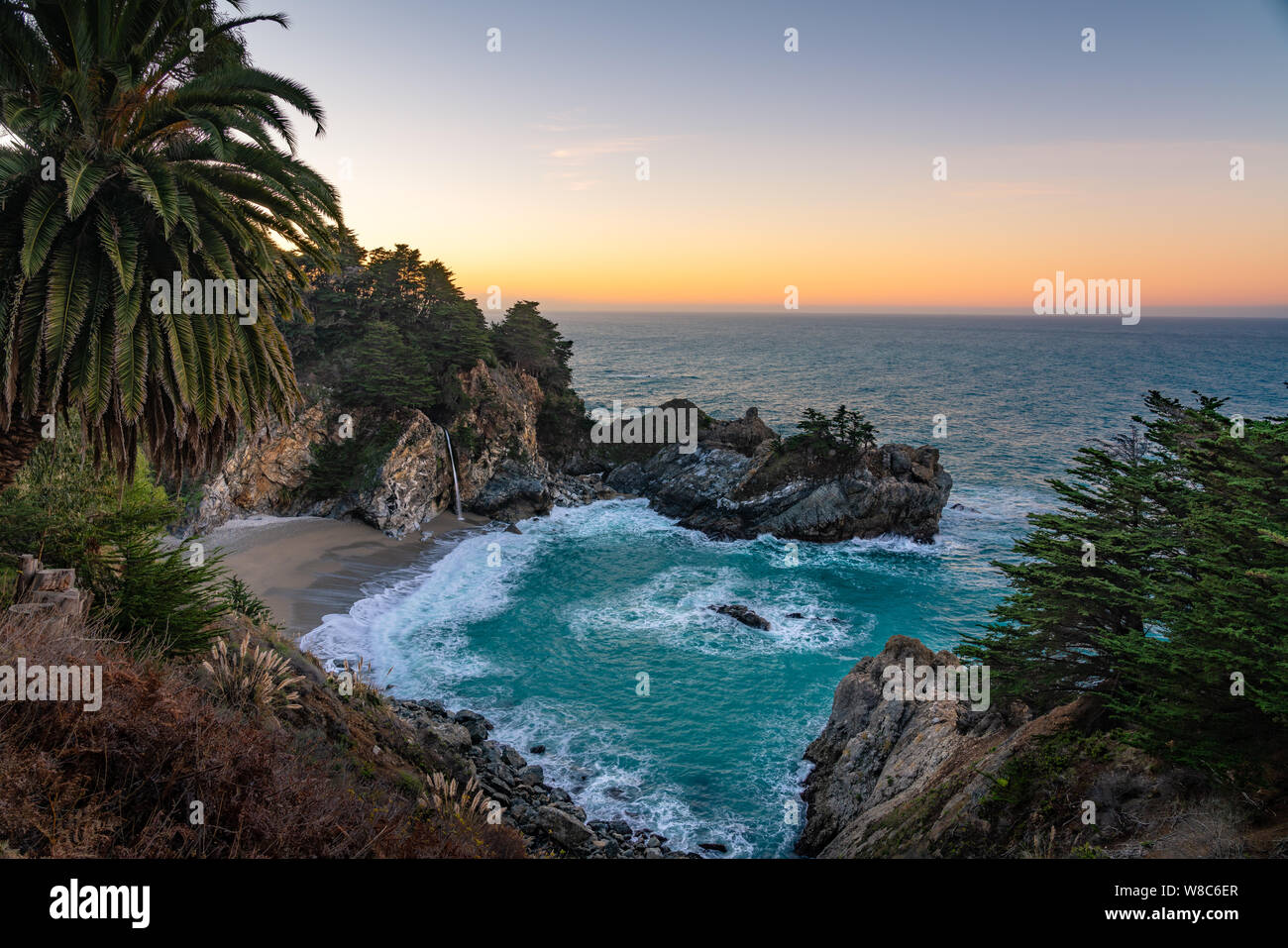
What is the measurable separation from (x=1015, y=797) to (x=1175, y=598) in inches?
167

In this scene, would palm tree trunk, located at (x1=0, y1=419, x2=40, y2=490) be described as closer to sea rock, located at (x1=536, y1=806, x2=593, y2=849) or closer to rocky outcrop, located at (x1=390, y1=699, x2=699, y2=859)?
rocky outcrop, located at (x1=390, y1=699, x2=699, y2=859)

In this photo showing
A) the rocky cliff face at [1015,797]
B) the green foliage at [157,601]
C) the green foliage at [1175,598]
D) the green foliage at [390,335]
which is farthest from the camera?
the green foliage at [390,335]

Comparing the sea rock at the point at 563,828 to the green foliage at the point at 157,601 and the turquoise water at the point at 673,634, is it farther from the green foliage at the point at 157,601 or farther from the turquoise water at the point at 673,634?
the green foliage at the point at 157,601

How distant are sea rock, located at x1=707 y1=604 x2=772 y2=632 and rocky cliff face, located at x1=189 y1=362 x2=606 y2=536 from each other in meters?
19.3

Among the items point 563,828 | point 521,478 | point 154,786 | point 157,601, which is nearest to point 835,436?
point 521,478

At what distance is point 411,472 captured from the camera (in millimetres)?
40594

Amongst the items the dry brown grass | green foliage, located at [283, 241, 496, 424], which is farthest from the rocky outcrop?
green foliage, located at [283, 241, 496, 424]

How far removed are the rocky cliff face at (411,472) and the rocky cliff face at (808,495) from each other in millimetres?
9188

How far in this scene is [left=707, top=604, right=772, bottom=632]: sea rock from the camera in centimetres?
3123

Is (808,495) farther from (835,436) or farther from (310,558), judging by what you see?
(310,558)

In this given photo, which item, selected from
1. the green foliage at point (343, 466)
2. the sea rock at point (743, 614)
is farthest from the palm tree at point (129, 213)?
the green foliage at point (343, 466)

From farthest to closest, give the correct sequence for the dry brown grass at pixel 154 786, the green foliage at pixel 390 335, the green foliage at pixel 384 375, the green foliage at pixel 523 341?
1. the green foliage at pixel 523 341
2. the green foliage at pixel 390 335
3. the green foliage at pixel 384 375
4. the dry brown grass at pixel 154 786

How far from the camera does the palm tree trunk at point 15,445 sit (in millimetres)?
8844
